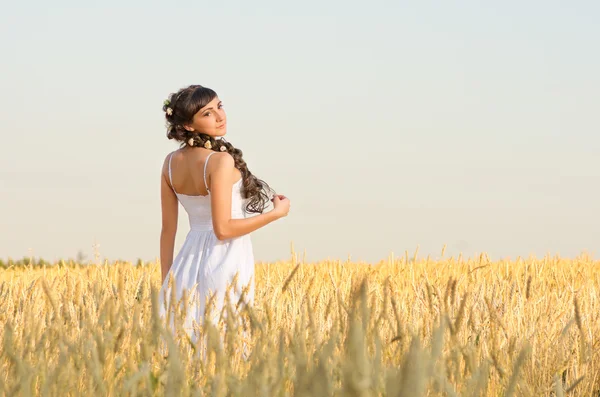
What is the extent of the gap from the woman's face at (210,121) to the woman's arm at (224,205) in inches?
11.5

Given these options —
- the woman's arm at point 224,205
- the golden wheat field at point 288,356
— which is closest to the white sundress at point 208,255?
the woman's arm at point 224,205

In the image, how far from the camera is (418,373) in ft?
3.93

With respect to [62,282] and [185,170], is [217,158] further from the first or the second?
[62,282]

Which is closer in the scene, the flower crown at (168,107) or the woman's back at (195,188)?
the woman's back at (195,188)

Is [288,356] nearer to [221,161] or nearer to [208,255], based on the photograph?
[221,161]

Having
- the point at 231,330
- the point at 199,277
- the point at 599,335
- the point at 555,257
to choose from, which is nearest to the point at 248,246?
the point at 199,277

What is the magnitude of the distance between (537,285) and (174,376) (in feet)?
19.1

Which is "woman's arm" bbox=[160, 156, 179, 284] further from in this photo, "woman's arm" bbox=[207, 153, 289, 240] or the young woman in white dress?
"woman's arm" bbox=[207, 153, 289, 240]

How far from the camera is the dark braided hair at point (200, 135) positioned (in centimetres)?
439

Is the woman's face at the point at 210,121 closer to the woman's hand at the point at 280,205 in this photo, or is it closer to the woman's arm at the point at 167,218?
the woman's arm at the point at 167,218

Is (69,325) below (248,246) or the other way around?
below

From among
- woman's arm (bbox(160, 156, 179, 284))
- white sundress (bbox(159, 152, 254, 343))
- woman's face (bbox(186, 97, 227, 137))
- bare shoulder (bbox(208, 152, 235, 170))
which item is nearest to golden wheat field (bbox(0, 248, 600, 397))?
white sundress (bbox(159, 152, 254, 343))

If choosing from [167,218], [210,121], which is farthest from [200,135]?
[167,218]

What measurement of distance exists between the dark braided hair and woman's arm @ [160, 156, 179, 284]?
0.23 metres
